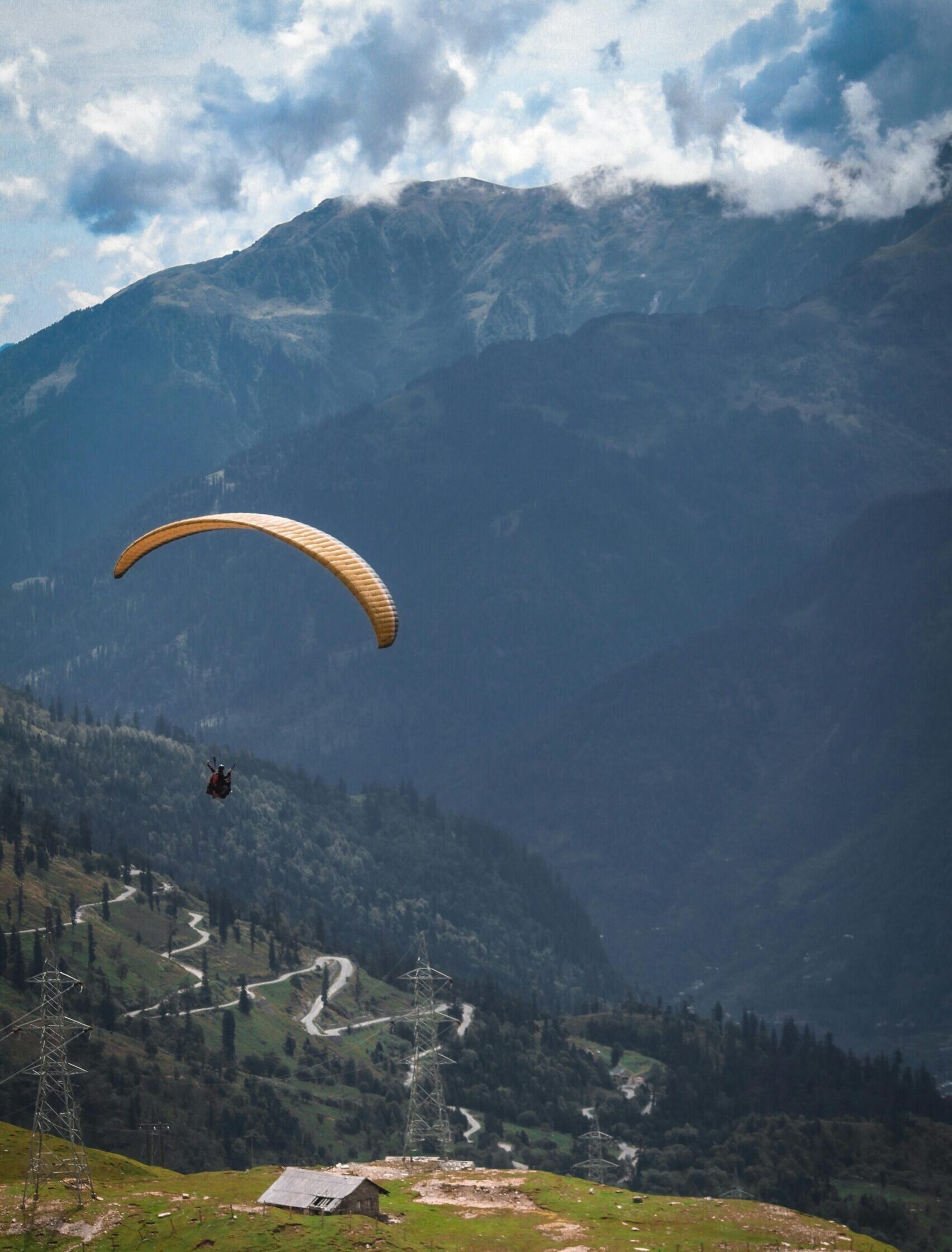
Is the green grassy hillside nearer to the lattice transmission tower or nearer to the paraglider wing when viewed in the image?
the lattice transmission tower

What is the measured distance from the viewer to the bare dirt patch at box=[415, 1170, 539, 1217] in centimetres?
13138

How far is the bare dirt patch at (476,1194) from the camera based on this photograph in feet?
431

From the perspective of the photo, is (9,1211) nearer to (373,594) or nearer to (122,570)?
(122,570)

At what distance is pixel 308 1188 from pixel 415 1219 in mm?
9070

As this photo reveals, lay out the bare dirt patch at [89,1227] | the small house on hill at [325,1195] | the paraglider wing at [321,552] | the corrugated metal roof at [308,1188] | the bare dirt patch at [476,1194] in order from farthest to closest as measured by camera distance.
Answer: the bare dirt patch at [476,1194]
the corrugated metal roof at [308,1188]
the small house on hill at [325,1195]
the bare dirt patch at [89,1227]
the paraglider wing at [321,552]

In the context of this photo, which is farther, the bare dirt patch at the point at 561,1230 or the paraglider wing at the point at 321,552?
the bare dirt patch at the point at 561,1230

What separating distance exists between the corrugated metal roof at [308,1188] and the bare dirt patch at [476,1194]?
10.4 meters

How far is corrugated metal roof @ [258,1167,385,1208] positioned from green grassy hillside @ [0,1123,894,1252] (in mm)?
1564

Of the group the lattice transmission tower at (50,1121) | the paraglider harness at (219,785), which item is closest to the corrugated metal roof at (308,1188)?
the lattice transmission tower at (50,1121)

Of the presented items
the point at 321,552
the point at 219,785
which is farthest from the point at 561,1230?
the point at 321,552

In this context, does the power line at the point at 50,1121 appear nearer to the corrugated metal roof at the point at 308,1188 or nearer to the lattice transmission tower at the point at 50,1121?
the lattice transmission tower at the point at 50,1121

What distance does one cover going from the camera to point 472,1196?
13400cm

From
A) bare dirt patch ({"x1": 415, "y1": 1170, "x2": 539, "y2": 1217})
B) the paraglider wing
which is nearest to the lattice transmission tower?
bare dirt patch ({"x1": 415, "y1": 1170, "x2": 539, "y2": 1217})

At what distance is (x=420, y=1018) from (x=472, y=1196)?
45.1 m
